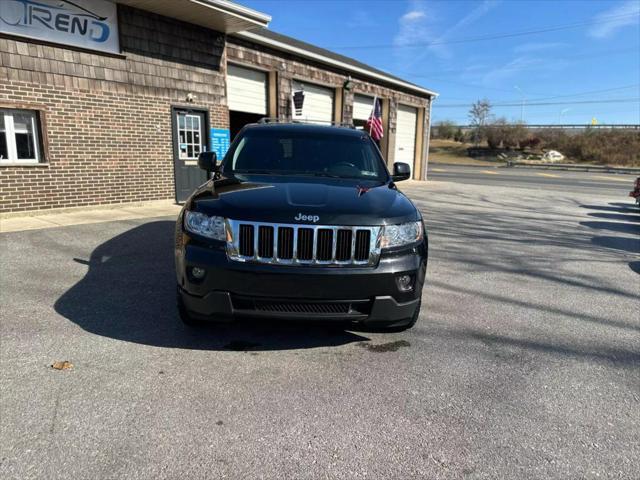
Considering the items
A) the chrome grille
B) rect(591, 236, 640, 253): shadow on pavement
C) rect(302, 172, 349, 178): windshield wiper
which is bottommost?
rect(591, 236, 640, 253): shadow on pavement

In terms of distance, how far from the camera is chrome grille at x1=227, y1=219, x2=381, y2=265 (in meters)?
3.02

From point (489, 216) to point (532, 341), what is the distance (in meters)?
8.31

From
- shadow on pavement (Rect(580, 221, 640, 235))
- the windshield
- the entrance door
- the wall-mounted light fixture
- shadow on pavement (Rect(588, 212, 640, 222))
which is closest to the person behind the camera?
the windshield

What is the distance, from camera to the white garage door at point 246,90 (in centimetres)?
1300

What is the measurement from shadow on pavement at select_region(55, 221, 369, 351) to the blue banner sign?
6.96 meters

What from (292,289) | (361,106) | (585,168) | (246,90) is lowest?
(585,168)

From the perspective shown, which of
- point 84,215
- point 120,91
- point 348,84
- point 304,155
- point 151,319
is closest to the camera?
point 151,319

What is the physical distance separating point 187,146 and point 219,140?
3.22 ft

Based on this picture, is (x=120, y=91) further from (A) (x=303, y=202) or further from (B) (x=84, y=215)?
(A) (x=303, y=202)

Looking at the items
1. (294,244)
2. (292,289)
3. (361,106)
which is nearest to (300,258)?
Result: (294,244)

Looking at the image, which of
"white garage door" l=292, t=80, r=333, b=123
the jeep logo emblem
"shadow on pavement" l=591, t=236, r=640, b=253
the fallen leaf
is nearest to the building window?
the fallen leaf

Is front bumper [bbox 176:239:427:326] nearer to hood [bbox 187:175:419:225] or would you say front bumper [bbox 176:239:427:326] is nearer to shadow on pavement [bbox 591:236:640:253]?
hood [bbox 187:175:419:225]

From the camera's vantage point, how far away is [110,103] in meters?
A: 9.81

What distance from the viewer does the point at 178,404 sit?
268 centimetres
